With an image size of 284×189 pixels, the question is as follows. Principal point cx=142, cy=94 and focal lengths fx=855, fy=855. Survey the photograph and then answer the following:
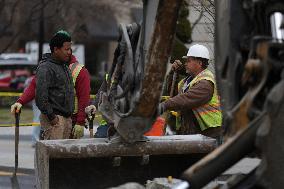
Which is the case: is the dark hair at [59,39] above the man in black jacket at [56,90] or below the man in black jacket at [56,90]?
above

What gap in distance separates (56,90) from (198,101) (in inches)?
58.4

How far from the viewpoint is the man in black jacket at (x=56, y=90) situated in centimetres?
870

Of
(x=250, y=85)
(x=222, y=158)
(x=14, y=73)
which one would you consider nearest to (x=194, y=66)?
(x=250, y=85)

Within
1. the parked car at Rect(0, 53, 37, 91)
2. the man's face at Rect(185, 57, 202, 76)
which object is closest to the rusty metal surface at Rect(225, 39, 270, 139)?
the man's face at Rect(185, 57, 202, 76)

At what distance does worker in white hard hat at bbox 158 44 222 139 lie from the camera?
8484 mm

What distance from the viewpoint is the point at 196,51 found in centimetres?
882

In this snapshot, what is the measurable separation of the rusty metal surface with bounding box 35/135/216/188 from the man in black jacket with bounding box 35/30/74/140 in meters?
1.10

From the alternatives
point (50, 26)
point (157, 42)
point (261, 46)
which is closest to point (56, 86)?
point (157, 42)

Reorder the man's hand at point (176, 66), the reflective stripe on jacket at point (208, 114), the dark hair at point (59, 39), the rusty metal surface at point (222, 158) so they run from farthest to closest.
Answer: the man's hand at point (176, 66), the dark hair at point (59, 39), the reflective stripe on jacket at point (208, 114), the rusty metal surface at point (222, 158)

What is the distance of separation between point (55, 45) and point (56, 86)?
0.43 meters

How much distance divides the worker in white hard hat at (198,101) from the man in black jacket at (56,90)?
116 centimetres

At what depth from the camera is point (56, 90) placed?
29.0 ft

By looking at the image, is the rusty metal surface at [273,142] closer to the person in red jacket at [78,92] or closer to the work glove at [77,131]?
the work glove at [77,131]

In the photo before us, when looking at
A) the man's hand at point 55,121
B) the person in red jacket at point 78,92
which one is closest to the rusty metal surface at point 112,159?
the man's hand at point 55,121
